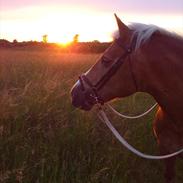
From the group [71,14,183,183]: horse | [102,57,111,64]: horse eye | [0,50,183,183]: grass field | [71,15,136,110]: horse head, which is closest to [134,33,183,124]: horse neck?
[71,14,183,183]: horse

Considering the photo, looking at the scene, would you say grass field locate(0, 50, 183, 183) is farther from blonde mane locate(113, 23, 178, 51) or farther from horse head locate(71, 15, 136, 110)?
blonde mane locate(113, 23, 178, 51)

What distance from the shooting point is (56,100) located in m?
5.96

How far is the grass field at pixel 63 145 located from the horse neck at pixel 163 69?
106 cm

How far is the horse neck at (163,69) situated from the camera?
138 inches

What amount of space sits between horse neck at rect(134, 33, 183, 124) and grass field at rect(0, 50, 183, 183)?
1059 millimetres

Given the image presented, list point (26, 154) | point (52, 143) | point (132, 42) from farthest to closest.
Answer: point (52, 143)
point (26, 154)
point (132, 42)

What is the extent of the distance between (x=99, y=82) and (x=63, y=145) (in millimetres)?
1518

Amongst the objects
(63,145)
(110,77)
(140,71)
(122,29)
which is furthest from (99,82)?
(63,145)

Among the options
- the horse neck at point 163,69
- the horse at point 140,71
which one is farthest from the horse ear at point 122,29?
the horse neck at point 163,69

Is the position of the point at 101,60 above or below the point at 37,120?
above

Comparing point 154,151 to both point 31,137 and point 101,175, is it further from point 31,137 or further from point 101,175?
point 31,137

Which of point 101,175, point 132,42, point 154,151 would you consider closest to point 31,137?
point 101,175

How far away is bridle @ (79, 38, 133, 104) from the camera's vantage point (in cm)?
352

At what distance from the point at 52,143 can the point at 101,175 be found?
28.9 inches
